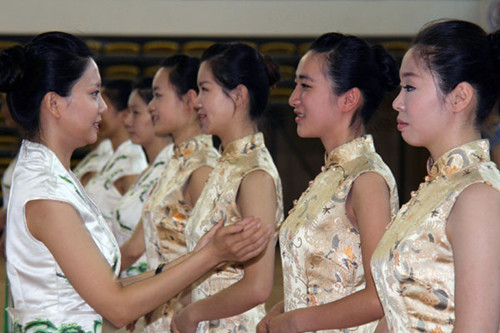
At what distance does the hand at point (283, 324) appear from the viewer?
73.6 inches

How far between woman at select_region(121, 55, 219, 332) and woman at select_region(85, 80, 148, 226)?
0.91 meters

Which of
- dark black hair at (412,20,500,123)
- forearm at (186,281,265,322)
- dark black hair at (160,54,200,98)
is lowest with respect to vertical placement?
forearm at (186,281,265,322)

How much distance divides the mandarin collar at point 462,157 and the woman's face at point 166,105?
1.70m

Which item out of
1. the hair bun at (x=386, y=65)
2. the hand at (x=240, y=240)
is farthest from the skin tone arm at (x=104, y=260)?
the hair bun at (x=386, y=65)

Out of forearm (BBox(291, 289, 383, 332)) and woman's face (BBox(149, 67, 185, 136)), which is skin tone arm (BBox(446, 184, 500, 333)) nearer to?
forearm (BBox(291, 289, 383, 332))

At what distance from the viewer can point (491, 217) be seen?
131 cm

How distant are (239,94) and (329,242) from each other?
0.77 m

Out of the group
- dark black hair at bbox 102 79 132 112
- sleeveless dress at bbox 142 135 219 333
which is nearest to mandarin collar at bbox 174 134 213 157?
sleeveless dress at bbox 142 135 219 333

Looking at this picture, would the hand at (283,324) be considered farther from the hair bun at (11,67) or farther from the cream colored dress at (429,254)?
the hair bun at (11,67)

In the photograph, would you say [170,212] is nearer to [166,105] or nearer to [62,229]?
[166,105]

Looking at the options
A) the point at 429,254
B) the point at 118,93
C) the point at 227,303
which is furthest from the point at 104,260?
the point at 118,93

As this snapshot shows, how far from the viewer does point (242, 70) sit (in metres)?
2.49

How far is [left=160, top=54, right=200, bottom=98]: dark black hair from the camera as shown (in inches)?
121

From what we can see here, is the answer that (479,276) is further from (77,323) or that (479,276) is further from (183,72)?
(183,72)
